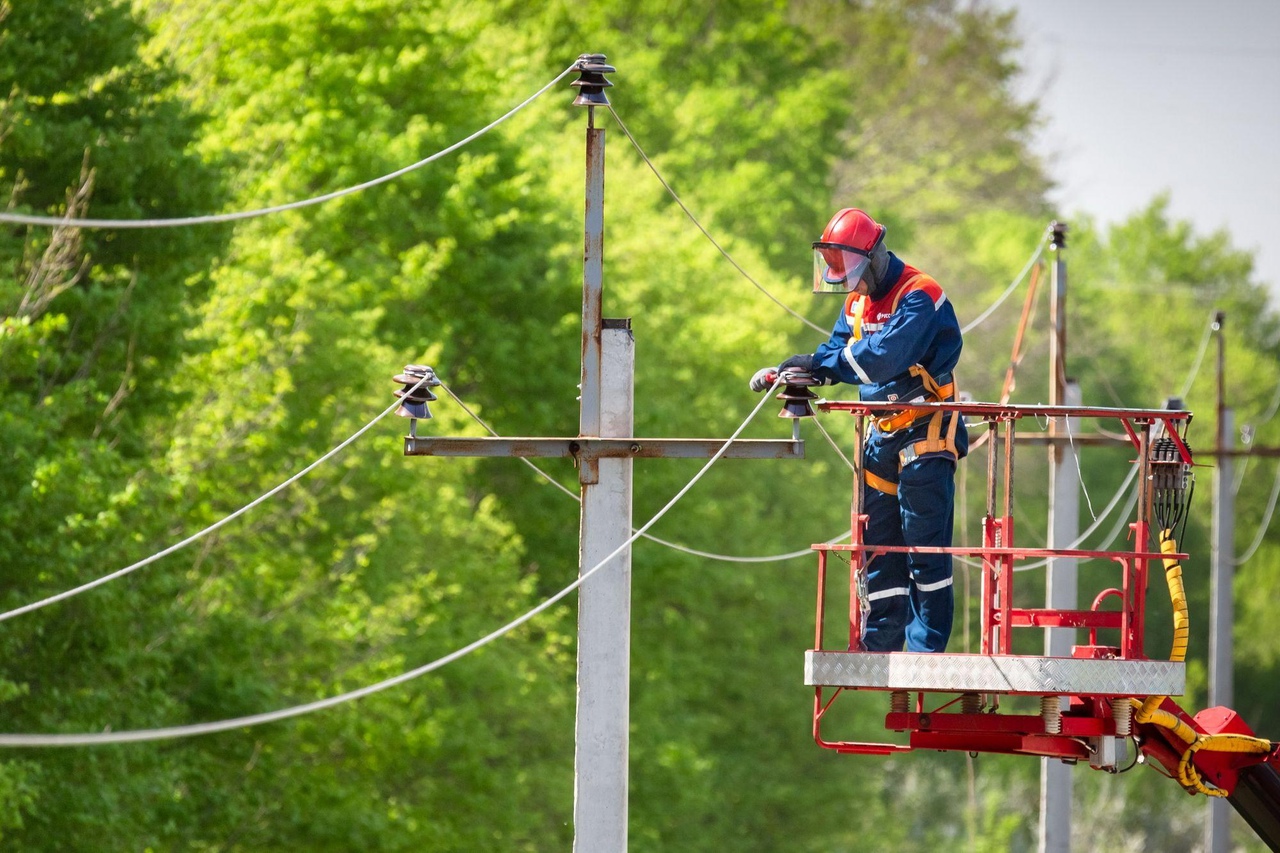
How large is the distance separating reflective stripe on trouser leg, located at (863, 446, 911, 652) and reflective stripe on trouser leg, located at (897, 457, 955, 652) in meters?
0.08

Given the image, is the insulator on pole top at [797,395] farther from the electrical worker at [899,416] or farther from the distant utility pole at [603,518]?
the distant utility pole at [603,518]

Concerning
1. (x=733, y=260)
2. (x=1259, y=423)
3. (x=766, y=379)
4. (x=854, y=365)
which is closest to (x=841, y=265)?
(x=854, y=365)

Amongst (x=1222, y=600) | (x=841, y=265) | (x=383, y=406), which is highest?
(x=383, y=406)

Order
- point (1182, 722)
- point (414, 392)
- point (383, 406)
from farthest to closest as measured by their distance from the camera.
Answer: point (383, 406) < point (1182, 722) < point (414, 392)

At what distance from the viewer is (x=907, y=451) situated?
1237cm

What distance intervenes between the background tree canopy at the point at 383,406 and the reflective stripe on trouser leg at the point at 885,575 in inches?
265

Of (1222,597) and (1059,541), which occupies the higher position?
(1059,541)

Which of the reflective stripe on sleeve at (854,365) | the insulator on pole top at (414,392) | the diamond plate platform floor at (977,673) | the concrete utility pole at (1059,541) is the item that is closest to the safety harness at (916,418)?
the reflective stripe on sleeve at (854,365)

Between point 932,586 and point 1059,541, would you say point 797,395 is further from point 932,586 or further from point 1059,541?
point 1059,541

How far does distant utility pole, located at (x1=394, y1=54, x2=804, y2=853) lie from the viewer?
39.5ft

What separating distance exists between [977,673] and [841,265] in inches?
90.0

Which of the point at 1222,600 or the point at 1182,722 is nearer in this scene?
the point at 1182,722

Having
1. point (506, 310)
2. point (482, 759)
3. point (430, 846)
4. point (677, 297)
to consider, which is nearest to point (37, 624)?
point (430, 846)

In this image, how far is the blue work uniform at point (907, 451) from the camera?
40.2 ft
